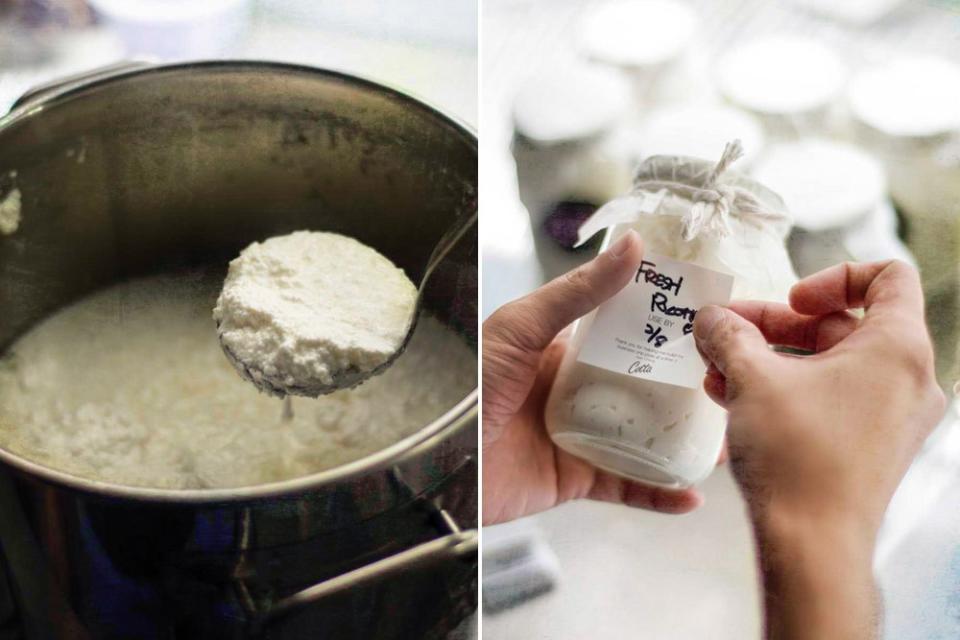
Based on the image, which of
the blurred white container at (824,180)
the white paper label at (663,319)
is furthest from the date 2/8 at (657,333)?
the blurred white container at (824,180)

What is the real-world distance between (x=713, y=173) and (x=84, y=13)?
14.9 inches

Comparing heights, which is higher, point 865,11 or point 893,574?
point 865,11

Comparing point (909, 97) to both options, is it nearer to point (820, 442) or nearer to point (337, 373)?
point (820, 442)

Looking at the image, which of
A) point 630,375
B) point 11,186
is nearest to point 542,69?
point 630,375

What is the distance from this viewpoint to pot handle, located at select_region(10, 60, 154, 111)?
447mm

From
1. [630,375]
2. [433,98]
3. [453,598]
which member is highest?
[433,98]

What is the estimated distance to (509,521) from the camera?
0.44 m

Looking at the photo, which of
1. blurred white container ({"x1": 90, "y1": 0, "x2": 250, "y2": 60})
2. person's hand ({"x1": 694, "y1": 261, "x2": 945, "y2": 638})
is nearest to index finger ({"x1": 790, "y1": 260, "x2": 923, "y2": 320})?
person's hand ({"x1": 694, "y1": 261, "x2": 945, "y2": 638})

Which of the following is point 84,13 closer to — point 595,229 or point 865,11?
point 595,229

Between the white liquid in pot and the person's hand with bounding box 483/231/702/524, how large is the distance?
0.16 feet

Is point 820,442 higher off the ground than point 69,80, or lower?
lower

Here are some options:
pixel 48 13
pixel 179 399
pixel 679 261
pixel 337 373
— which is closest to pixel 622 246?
pixel 679 261

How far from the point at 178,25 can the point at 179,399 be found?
0.22m

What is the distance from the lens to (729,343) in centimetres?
37
